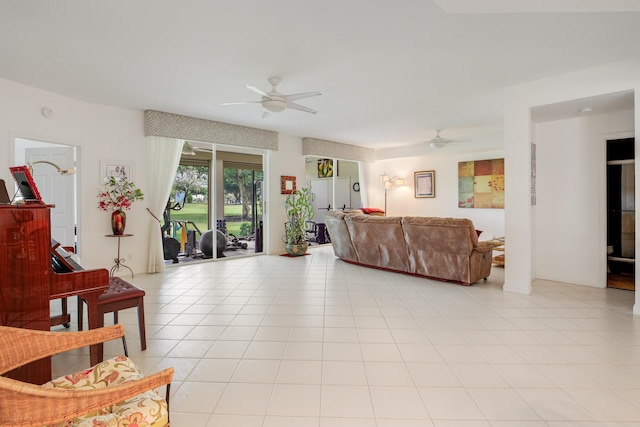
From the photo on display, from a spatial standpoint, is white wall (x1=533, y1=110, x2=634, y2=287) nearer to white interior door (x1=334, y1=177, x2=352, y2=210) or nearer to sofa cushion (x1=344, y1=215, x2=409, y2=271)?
sofa cushion (x1=344, y1=215, x2=409, y2=271)

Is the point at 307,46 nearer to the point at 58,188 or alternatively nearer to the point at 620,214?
the point at 58,188

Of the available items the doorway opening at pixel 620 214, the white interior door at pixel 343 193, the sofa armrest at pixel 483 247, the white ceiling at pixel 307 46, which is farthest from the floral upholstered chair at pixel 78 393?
the white interior door at pixel 343 193

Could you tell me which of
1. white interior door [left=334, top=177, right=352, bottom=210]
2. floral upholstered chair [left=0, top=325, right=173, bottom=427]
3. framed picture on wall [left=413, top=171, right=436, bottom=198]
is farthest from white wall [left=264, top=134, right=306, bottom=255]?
floral upholstered chair [left=0, top=325, right=173, bottom=427]

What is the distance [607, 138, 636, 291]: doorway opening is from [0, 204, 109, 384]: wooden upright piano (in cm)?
599

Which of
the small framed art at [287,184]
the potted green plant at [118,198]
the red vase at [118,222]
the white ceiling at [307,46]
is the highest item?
the white ceiling at [307,46]

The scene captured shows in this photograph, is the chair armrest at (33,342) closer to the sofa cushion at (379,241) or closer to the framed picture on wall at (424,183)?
the sofa cushion at (379,241)

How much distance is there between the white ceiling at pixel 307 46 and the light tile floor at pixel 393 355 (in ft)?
8.07

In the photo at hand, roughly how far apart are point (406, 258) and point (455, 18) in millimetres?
3367

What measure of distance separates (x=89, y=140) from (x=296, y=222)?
13.3ft

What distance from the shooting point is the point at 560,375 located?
7.16ft

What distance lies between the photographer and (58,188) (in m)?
4.79

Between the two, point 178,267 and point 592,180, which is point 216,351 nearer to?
point 178,267

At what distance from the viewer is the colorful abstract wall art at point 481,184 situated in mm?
7363

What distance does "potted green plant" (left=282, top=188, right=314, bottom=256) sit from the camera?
7141 millimetres
